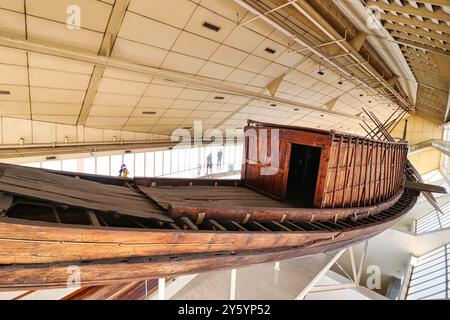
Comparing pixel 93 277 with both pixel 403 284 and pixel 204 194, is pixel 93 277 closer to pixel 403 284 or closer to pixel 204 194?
pixel 204 194

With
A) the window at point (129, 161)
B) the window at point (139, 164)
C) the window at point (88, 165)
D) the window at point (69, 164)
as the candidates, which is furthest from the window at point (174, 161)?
the window at point (69, 164)

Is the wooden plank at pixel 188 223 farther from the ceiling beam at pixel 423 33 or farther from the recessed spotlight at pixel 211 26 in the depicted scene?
the ceiling beam at pixel 423 33

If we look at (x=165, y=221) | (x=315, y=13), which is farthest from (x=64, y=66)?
(x=315, y=13)

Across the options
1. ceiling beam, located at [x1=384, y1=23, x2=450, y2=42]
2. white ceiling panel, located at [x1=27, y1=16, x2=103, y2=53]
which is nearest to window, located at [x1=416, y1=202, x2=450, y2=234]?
ceiling beam, located at [x1=384, y1=23, x2=450, y2=42]

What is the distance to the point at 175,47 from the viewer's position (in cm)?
802

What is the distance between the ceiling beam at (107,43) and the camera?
6180 millimetres

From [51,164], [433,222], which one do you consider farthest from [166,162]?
[433,222]

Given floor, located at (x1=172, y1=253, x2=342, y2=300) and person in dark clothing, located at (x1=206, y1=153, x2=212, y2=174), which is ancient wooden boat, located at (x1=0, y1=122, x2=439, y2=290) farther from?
person in dark clothing, located at (x1=206, y1=153, x2=212, y2=174)

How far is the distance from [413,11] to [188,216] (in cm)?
711

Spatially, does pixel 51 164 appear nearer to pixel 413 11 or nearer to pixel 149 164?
pixel 149 164

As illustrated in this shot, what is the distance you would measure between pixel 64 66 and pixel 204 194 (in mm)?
5347

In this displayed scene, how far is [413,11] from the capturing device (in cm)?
612

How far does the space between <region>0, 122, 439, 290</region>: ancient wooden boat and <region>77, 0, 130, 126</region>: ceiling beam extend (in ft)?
13.0

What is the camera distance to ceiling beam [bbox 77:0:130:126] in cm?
618
